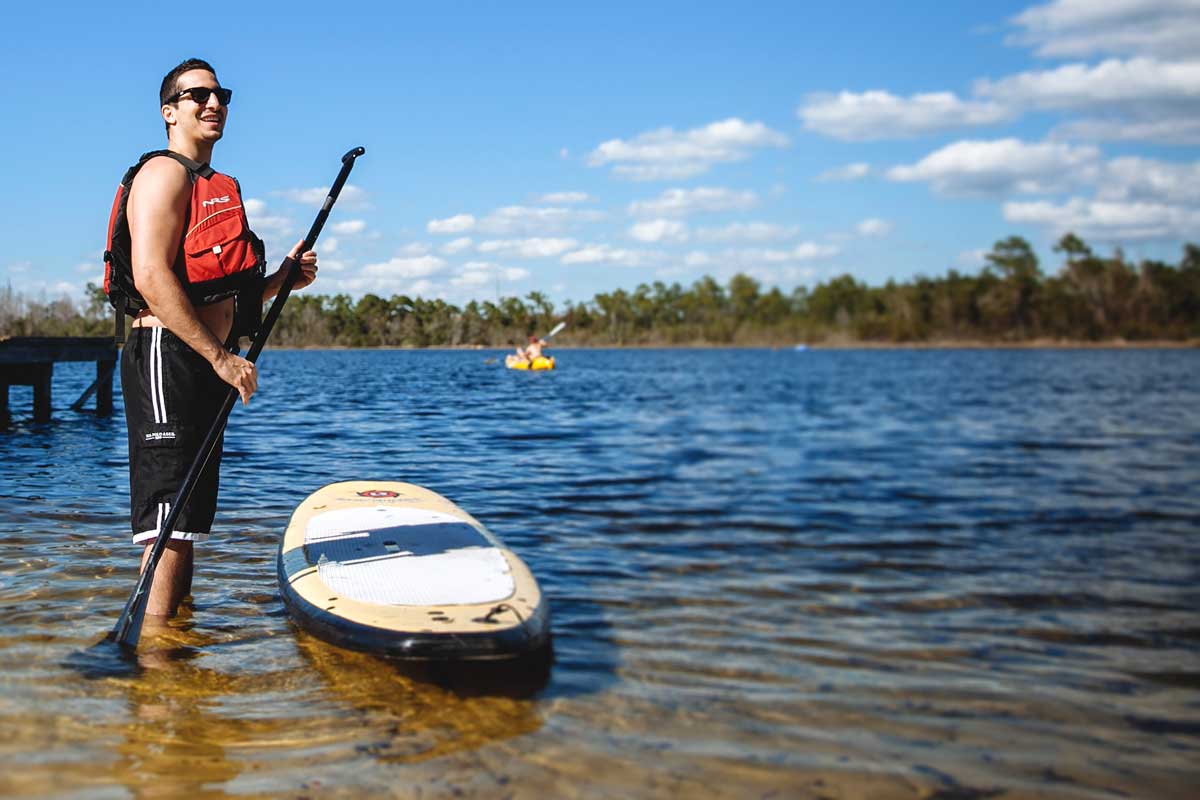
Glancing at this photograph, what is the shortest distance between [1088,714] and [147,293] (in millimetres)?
4015

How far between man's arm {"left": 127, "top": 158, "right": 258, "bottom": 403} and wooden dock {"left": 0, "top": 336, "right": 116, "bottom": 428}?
12.3 m

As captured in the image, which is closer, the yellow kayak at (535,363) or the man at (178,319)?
the man at (178,319)

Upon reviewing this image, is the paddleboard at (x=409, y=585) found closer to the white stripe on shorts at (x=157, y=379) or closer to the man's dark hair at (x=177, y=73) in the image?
the white stripe on shorts at (x=157, y=379)

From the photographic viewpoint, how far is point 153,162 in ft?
10.9

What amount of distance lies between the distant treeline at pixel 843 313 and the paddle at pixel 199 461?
82.7 meters

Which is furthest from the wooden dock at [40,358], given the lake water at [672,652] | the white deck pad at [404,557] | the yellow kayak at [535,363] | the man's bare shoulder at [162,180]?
the yellow kayak at [535,363]

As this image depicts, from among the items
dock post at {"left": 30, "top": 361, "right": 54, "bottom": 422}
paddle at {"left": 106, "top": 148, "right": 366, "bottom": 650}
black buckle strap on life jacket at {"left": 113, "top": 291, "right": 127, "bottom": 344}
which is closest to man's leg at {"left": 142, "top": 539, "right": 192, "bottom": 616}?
paddle at {"left": 106, "top": 148, "right": 366, "bottom": 650}

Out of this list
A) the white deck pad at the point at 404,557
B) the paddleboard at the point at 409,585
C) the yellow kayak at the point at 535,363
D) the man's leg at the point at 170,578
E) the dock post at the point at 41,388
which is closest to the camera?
the paddleboard at the point at 409,585

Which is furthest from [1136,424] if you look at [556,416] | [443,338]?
[443,338]

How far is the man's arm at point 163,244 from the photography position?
10.6 feet

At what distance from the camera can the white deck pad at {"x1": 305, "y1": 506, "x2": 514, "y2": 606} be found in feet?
13.1

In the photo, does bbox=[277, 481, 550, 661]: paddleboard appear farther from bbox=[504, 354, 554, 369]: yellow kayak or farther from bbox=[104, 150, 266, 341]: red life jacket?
bbox=[504, 354, 554, 369]: yellow kayak

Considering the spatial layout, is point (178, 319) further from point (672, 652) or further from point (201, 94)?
point (672, 652)

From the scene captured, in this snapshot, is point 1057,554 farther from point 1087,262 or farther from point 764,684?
point 1087,262
